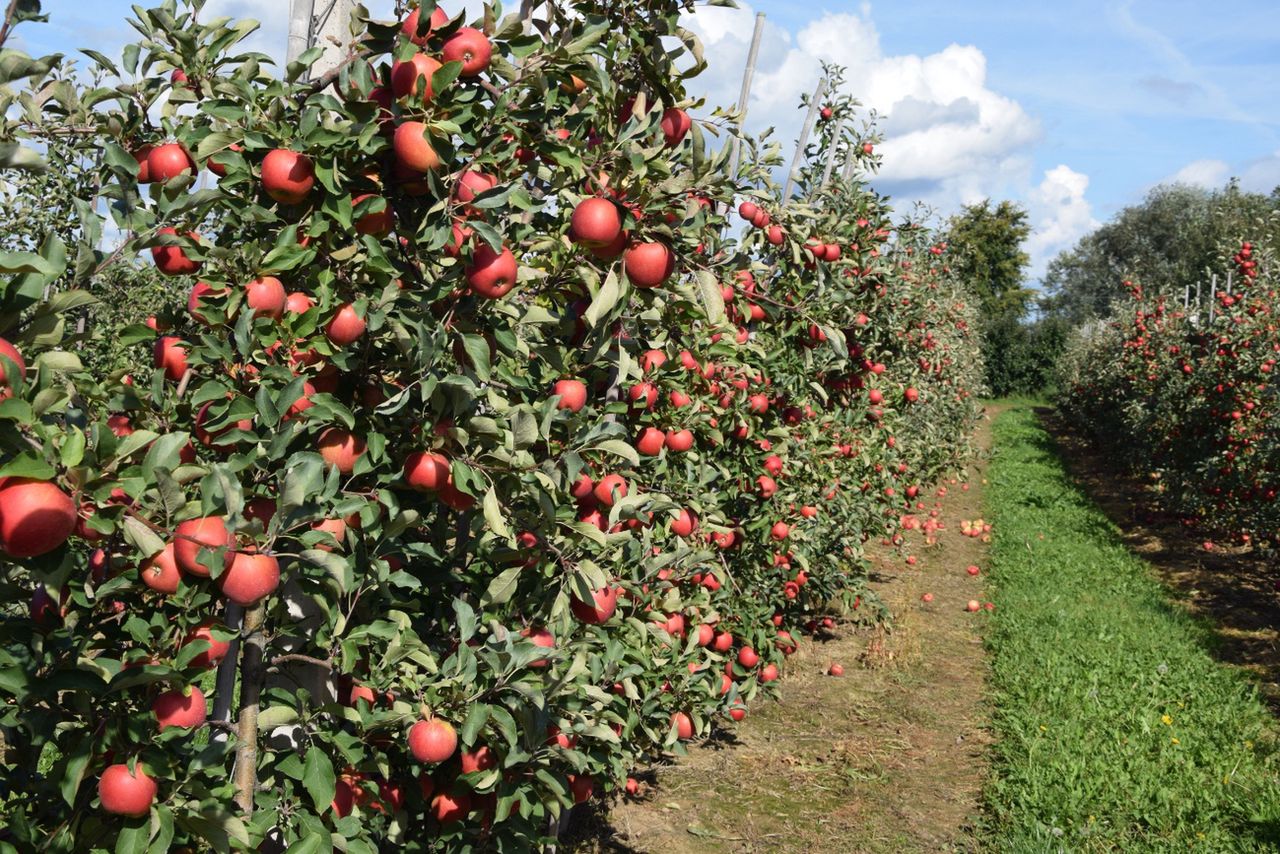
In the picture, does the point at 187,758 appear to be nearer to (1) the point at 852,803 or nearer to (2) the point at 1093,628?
(1) the point at 852,803

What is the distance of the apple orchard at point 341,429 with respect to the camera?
5.17ft

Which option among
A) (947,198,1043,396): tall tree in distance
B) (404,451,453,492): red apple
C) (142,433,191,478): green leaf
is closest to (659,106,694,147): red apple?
(404,451,453,492): red apple

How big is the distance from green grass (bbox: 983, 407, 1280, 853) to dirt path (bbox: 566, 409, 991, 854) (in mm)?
249

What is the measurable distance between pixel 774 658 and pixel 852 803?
35.3 inches

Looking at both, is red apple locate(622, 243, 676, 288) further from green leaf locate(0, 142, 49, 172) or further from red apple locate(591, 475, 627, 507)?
green leaf locate(0, 142, 49, 172)

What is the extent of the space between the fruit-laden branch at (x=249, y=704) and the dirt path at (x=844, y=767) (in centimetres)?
265

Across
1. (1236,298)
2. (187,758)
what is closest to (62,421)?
(187,758)

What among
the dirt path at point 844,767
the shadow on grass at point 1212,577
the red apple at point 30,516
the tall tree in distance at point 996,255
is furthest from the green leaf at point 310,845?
the tall tree in distance at point 996,255

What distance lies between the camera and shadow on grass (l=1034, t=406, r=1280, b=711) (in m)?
7.86

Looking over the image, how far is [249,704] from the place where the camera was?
1840 mm

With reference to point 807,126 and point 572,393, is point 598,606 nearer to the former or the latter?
point 572,393

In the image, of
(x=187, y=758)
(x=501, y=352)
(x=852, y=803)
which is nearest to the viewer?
(x=187, y=758)

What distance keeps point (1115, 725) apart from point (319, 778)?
5.84 meters

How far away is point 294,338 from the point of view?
190cm
